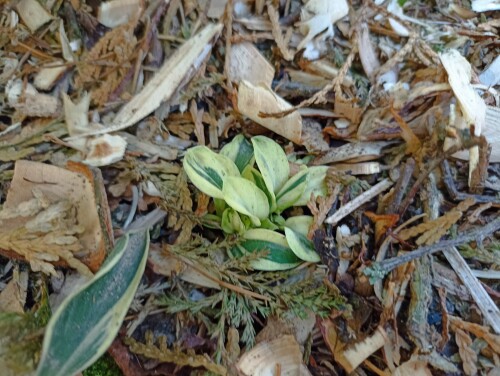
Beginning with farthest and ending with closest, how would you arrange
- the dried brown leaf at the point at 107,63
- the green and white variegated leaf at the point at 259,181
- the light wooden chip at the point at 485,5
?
the light wooden chip at the point at 485,5 → the dried brown leaf at the point at 107,63 → the green and white variegated leaf at the point at 259,181

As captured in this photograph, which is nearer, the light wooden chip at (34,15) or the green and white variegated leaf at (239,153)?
the green and white variegated leaf at (239,153)

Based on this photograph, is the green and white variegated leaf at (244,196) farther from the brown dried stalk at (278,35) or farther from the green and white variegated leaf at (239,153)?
the brown dried stalk at (278,35)

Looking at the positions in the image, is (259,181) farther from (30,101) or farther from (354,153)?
(30,101)

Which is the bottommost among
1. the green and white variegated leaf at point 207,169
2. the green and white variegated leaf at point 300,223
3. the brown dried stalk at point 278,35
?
the green and white variegated leaf at point 300,223

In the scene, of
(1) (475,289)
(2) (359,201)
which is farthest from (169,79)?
(1) (475,289)

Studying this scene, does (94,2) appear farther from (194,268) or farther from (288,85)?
(194,268)

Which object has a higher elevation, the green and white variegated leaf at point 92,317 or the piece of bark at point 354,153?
the piece of bark at point 354,153

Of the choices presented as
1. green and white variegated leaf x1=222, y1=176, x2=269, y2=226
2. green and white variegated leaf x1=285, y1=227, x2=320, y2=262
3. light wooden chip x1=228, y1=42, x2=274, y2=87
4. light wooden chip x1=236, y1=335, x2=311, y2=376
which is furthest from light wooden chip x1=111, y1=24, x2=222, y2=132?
light wooden chip x1=236, y1=335, x2=311, y2=376

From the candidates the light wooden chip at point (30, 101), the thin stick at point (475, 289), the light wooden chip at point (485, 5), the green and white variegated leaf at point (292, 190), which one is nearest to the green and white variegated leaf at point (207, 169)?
the green and white variegated leaf at point (292, 190)
